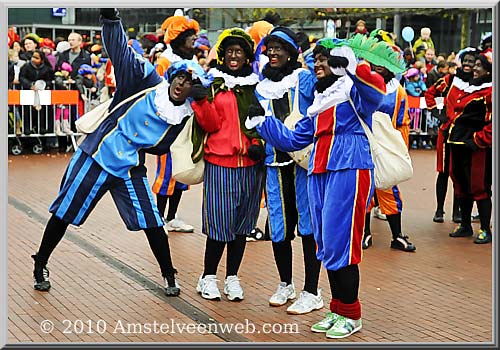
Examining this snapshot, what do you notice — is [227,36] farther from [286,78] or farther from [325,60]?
[325,60]

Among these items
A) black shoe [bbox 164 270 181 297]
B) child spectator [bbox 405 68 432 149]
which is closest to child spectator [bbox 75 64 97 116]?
child spectator [bbox 405 68 432 149]

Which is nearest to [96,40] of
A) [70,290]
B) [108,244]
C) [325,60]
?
[108,244]

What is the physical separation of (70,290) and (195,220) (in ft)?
10.3

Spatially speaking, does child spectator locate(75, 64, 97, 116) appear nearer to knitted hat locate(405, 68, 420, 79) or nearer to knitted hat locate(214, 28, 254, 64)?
knitted hat locate(405, 68, 420, 79)

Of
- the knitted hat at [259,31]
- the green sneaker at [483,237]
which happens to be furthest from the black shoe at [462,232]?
the knitted hat at [259,31]

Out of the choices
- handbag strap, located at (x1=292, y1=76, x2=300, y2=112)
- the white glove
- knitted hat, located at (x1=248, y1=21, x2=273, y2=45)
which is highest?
knitted hat, located at (x1=248, y1=21, x2=273, y2=45)

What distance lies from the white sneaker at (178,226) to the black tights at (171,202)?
9 cm

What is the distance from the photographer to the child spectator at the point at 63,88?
14953 millimetres

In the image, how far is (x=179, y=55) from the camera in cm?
767

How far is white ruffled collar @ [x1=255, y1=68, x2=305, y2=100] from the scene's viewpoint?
605 cm

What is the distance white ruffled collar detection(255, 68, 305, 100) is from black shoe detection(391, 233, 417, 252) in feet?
9.01

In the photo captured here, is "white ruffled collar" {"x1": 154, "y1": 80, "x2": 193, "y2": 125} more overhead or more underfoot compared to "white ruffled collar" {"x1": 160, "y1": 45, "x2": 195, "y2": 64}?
more underfoot

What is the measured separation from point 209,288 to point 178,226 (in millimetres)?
2607

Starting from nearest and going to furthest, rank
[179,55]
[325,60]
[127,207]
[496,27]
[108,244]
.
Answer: [496,27]
[325,60]
[127,207]
[179,55]
[108,244]
